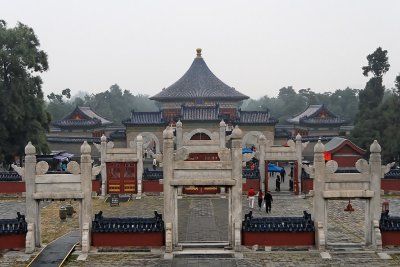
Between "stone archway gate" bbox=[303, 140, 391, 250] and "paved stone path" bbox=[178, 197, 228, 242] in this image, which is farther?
"paved stone path" bbox=[178, 197, 228, 242]

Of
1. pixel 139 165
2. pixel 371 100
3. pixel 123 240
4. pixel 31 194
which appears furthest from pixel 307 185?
pixel 371 100

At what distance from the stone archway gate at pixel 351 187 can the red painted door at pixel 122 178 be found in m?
16.0

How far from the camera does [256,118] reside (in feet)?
164

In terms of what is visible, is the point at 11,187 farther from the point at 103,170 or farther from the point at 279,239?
the point at 279,239

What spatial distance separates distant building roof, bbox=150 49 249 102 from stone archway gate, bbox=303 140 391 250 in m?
39.6

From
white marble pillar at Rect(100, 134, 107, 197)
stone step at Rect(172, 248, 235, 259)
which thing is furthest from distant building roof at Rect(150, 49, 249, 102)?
stone step at Rect(172, 248, 235, 259)

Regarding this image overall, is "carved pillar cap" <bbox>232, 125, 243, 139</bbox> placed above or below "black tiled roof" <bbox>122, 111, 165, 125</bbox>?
below

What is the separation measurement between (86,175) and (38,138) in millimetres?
20449

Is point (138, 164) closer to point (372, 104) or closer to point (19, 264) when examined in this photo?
point (19, 264)

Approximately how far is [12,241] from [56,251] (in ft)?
5.41

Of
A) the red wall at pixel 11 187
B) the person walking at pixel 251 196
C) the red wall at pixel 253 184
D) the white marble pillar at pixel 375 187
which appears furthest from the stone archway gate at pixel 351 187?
the red wall at pixel 11 187

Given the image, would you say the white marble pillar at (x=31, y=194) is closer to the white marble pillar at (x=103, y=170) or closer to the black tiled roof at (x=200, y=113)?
the white marble pillar at (x=103, y=170)

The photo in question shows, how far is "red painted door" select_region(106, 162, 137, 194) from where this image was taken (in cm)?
3088

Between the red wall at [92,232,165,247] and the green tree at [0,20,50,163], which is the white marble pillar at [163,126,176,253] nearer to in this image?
the red wall at [92,232,165,247]
